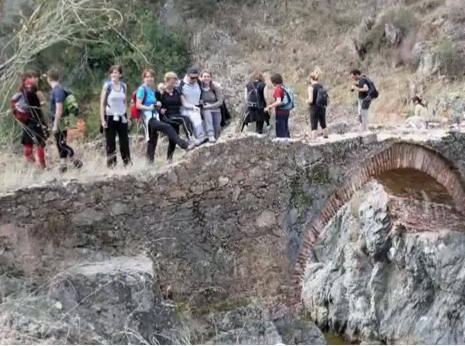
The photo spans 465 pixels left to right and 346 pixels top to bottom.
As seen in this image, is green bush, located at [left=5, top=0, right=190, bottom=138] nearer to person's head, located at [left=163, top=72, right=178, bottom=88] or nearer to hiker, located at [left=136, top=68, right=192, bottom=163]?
person's head, located at [left=163, top=72, right=178, bottom=88]

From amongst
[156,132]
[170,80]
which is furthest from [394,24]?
[156,132]

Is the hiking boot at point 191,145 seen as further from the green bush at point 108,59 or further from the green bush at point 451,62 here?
the green bush at point 451,62

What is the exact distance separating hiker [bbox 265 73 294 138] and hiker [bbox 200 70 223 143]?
787mm

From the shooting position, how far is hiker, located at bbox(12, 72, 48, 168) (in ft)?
30.7

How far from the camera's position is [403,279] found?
15.6 metres

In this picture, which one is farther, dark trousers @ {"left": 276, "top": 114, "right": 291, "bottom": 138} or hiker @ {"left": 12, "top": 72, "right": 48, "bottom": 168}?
dark trousers @ {"left": 276, "top": 114, "right": 291, "bottom": 138}

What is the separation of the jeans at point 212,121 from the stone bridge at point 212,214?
3.84ft

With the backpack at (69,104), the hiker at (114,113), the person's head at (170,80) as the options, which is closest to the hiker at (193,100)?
the person's head at (170,80)

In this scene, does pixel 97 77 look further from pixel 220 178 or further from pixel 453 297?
pixel 220 178

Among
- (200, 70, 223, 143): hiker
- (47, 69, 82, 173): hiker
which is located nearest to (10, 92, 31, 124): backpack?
(47, 69, 82, 173): hiker

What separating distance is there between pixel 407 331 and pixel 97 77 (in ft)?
45.8

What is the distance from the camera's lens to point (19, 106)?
9.33 metres

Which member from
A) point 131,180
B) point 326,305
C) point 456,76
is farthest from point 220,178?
point 456,76

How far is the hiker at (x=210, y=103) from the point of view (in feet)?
34.2
